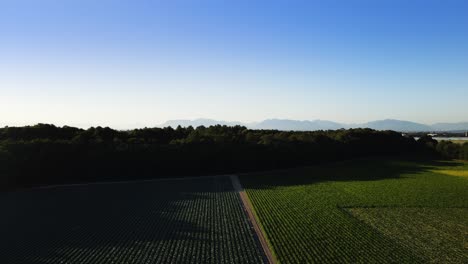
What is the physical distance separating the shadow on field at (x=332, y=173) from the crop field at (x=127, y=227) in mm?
9810

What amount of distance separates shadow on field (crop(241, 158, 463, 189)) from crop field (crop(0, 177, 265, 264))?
981cm

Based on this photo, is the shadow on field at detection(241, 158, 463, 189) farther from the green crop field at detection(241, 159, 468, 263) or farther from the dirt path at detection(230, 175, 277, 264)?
the dirt path at detection(230, 175, 277, 264)

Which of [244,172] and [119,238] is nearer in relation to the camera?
[119,238]

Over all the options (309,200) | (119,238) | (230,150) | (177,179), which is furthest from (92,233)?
(230,150)

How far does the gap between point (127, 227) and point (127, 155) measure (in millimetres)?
29018

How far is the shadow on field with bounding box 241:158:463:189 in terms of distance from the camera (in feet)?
165

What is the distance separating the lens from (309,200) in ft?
120

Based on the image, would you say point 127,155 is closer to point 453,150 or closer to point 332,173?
point 332,173

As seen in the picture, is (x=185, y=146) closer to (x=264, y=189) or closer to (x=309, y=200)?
(x=264, y=189)

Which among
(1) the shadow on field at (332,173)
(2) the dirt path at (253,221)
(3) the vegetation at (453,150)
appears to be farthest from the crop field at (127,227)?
(3) the vegetation at (453,150)

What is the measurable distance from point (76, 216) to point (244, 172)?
114 ft

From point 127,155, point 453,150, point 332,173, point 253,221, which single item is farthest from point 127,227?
point 453,150

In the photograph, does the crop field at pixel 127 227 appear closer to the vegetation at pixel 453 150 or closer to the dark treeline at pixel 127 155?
the dark treeline at pixel 127 155

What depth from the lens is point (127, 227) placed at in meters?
27.0
